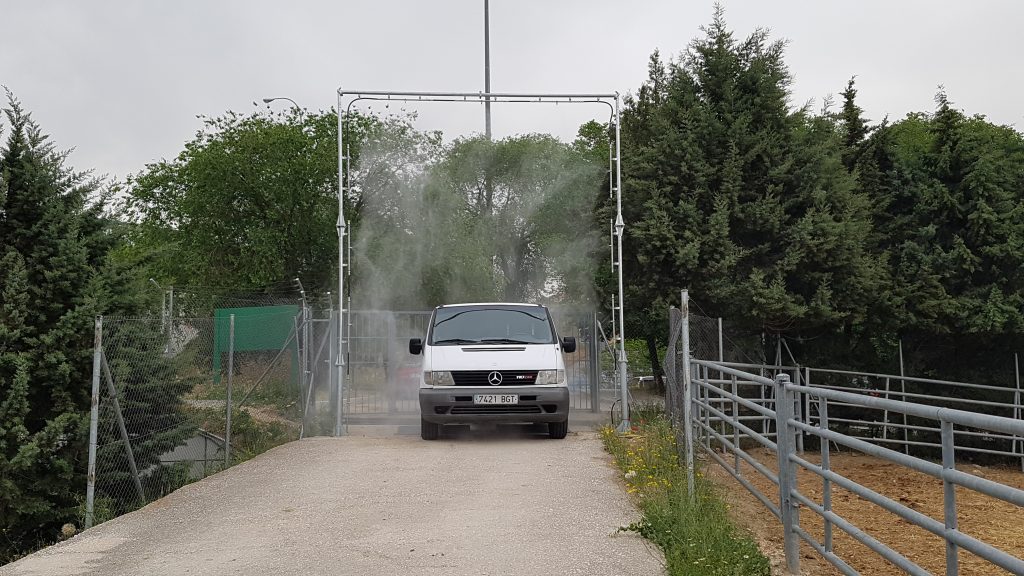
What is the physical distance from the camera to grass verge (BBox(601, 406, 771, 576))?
5844mm

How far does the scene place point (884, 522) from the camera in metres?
9.91

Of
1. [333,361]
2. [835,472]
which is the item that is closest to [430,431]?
[333,361]

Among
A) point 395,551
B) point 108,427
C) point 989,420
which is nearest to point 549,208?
point 108,427

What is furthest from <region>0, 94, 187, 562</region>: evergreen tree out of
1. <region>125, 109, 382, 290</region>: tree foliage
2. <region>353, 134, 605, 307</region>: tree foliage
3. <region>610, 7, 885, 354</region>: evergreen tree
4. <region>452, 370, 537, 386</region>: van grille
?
<region>125, 109, 382, 290</region>: tree foliage

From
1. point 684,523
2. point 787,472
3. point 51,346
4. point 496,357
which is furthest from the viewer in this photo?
point 496,357

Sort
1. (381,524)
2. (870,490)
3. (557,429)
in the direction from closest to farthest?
(870,490) → (381,524) → (557,429)

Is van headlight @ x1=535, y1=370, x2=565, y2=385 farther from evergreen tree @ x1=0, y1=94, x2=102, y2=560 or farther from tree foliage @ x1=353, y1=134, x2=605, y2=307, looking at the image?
tree foliage @ x1=353, y1=134, x2=605, y2=307

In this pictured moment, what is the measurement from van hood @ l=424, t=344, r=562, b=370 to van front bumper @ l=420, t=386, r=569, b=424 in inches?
11.5

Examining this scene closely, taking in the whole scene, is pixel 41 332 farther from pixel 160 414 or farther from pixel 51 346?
pixel 160 414

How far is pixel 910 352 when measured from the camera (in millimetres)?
19828

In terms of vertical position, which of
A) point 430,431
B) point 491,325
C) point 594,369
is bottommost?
point 430,431

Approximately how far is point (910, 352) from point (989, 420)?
17.7 meters

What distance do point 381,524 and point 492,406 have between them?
5261mm

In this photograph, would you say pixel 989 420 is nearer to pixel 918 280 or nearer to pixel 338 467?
pixel 338 467
